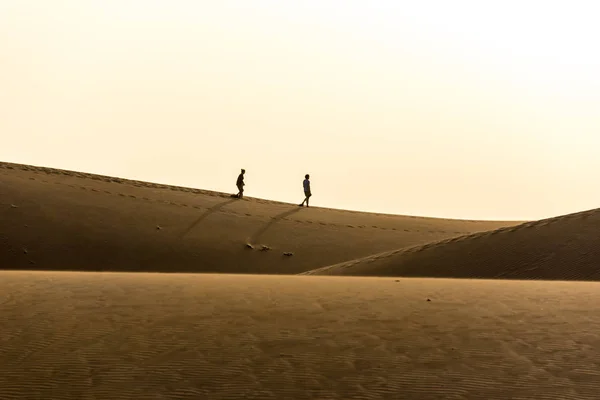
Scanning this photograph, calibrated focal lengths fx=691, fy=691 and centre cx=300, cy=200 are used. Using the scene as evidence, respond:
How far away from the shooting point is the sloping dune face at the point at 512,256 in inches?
560

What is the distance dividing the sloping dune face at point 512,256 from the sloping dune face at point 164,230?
4.15m

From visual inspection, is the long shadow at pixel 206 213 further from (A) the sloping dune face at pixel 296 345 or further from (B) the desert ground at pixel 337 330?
(A) the sloping dune face at pixel 296 345

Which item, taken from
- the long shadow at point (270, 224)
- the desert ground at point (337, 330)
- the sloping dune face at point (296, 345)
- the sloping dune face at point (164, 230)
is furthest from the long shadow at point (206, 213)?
the sloping dune face at point (296, 345)

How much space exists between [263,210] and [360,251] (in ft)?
15.2

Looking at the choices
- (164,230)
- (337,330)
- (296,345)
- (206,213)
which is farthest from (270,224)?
(296,345)

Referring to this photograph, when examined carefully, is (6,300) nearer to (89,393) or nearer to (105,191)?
(89,393)

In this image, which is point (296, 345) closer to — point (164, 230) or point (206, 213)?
point (164, 230)

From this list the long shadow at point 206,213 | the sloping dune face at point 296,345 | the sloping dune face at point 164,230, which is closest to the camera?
the sloping dune face at point 296,345

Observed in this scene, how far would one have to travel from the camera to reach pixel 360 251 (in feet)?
73.6

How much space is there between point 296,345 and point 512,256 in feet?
34.0

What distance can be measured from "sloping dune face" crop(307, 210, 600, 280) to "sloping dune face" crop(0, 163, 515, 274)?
415 cm

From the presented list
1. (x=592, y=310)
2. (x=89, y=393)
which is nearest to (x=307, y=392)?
(x=89, y=393)

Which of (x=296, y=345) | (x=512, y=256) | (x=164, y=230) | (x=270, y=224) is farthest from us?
(x=270, y=224)

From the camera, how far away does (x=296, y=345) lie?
20.2ft
